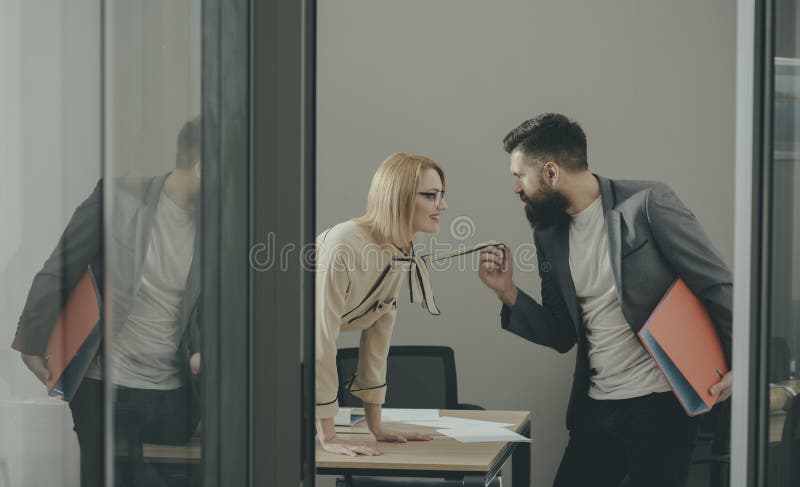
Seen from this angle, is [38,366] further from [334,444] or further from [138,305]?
[334,444]

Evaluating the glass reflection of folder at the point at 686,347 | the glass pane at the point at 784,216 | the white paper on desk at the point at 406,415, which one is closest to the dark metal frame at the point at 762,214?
the glass pane at the point at 784,216

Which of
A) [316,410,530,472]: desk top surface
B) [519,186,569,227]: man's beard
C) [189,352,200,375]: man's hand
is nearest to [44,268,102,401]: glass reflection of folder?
[189,352,200,375]: man's hand

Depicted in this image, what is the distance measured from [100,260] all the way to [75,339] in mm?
81

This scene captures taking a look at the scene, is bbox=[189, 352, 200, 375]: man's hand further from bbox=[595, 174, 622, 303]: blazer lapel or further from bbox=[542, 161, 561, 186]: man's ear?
bbox=[542, 161, 561, 186]: man's ear

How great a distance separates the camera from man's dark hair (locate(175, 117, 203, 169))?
1.04 metres

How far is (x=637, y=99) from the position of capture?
12.3 feet

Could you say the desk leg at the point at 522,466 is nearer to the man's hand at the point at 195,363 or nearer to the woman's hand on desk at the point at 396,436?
the woman's hand on desk at the point at 396,436

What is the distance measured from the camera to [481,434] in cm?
235

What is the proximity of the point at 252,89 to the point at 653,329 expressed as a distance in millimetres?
1556

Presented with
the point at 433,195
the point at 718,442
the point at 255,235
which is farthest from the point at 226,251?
the point at 718,442

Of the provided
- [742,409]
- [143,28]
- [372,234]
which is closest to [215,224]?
[143,28]

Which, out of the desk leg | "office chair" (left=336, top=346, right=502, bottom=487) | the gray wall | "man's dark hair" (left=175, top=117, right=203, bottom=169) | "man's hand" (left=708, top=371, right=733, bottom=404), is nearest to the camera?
"man's dark hair" (left=175, top=117, right=203, bottom=169)

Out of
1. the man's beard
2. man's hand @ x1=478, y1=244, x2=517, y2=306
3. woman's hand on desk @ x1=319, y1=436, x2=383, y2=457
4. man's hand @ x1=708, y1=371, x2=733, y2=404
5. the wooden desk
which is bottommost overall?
the wooden desk

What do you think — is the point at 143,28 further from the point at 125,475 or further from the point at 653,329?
the point at 653,329
